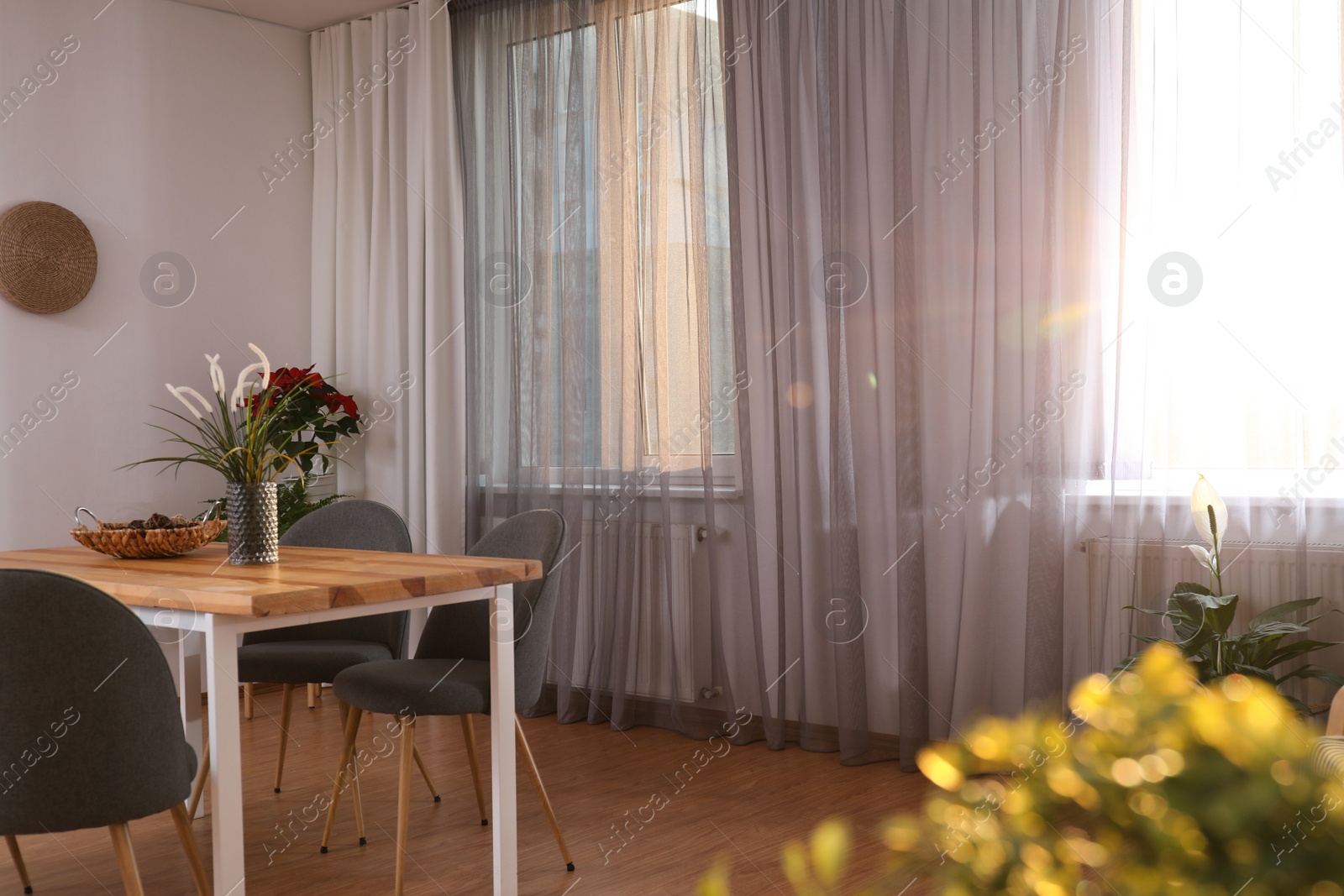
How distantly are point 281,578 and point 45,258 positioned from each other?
2656 mm

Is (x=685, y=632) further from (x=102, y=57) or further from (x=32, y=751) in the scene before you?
(x=102, y=57)

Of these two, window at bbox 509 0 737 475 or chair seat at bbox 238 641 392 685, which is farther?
window at bbox 509 0 737 475

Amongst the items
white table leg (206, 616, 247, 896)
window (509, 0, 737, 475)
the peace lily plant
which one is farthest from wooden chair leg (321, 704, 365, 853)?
the peace lily plant

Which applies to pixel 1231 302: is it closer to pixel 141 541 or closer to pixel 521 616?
pixel 521 616

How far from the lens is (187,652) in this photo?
2.93 meters

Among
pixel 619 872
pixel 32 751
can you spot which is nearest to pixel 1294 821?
pixel 32 751

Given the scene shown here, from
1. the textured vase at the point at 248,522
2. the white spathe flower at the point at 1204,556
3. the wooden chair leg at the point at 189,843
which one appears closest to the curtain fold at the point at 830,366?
the white spathe flower at the point at 1204,556

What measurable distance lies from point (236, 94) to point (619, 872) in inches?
145

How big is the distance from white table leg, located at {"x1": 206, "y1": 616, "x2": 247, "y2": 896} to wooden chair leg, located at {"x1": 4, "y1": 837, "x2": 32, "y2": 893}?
741 mm

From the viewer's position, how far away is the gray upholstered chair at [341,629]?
10.2 ft

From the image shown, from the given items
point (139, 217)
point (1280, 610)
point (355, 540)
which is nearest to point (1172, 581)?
point (1280, 610)

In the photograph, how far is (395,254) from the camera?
476cm

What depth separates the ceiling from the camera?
4684 millimetres

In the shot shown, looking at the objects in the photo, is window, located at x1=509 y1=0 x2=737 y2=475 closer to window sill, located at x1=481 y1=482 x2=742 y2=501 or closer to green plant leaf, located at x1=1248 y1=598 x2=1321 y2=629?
window sill, located at x1=481 y1=482 x2=742 y2=501
